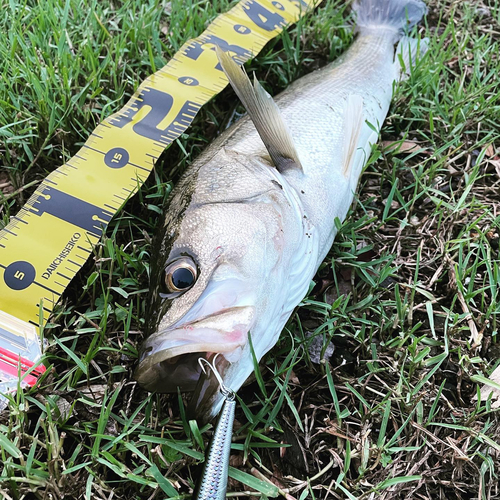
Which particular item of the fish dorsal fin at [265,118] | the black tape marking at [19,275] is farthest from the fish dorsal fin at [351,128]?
the black tape marking at [19,275]

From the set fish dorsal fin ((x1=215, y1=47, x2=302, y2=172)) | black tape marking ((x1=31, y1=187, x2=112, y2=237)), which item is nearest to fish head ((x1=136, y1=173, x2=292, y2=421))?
fish dorsal fin ((x1=215, y1=47, x2=302, y2=172))

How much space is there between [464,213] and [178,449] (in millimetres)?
2231

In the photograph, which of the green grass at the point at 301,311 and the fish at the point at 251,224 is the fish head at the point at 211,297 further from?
the green grass at the point at 301,311

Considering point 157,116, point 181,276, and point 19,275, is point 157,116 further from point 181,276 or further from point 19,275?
point 181,276

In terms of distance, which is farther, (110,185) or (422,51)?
(422,51)

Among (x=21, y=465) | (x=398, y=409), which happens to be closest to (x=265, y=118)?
(x=398, y=409)

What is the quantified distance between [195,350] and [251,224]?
693mm

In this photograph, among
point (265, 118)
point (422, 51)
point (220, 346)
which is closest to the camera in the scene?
point (220, 346)

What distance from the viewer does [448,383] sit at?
7.82ft

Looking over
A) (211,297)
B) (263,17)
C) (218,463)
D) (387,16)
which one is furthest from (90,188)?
(387,16)

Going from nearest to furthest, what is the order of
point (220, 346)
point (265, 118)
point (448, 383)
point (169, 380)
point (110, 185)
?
point (220, 346) < point (169, 380) < point (448, 383) < point (265, 118) < point (110, 185)

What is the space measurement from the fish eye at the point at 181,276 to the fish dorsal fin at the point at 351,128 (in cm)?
123

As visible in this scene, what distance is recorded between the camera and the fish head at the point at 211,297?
1.83 metres

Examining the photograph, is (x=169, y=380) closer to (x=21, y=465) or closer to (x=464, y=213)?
(x=21, y=465)
